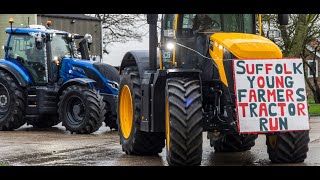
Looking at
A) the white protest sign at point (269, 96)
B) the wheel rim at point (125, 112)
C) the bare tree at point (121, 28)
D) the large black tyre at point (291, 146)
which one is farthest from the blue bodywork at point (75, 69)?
the bare tree at point (121, 28)

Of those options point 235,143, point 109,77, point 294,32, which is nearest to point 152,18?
point 235,143

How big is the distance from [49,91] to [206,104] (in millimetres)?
8134

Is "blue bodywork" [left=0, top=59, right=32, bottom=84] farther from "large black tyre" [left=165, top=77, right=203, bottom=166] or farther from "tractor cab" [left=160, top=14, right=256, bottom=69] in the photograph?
"large black tyre" [left=165, top=77, right=203, bottom=166]

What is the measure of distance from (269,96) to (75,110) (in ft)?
27.5

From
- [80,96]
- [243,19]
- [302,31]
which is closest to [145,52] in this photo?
[243,19]

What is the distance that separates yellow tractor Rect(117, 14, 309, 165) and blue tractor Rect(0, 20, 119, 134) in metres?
5.28

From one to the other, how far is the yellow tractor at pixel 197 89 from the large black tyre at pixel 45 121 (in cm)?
691

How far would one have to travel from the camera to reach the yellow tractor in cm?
1098

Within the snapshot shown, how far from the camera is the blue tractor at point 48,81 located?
1870 cm

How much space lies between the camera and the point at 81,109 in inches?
737

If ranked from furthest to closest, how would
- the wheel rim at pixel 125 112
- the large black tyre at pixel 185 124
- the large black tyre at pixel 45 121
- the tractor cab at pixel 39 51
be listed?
the large black tyre at pixel 45 121 < the tractor cab at pixel 39 51 < the wheel rim at pixel 125 112 < the large black tyre at pixel 185 124

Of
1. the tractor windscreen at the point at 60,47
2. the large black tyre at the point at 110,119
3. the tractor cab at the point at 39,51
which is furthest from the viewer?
the tractor windscreen at the point at 60,47

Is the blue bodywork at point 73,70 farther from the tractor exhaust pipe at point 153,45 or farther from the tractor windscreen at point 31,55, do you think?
the tractor exhaust pipe at point 153,45

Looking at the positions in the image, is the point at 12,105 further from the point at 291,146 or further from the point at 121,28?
the point at 121,28
